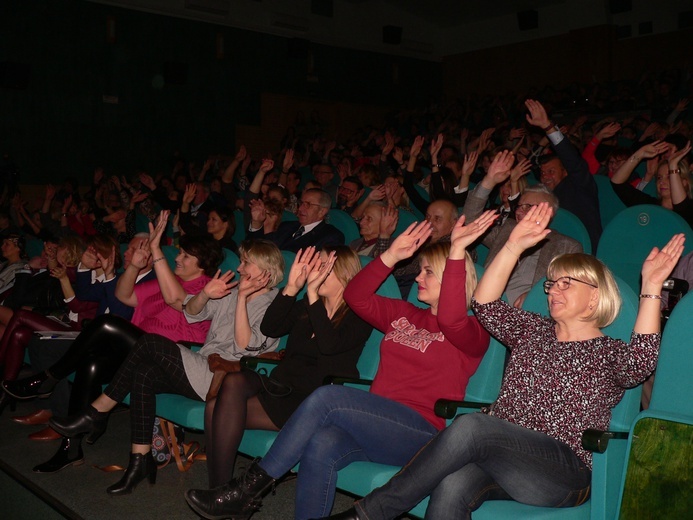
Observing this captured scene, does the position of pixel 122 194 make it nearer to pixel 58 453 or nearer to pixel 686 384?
pixel 58 453

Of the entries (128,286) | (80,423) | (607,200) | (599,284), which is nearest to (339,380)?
(599,284)

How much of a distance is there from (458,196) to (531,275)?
154 centimetres

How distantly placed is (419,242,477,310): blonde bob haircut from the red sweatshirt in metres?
0.11

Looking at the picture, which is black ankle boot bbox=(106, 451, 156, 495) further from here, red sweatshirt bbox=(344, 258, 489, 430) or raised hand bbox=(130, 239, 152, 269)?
red sweatshirt bbox=(344, 258, 489, 430)

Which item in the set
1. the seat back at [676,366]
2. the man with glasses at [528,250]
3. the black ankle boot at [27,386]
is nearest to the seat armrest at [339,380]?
the man with glasses at [528,250]

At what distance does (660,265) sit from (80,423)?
2.27m

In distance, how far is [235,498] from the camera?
7.07 feet

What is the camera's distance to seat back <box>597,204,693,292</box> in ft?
9.73

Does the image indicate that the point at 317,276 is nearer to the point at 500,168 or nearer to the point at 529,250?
the point at 529,250

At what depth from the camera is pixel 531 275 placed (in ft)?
9.48

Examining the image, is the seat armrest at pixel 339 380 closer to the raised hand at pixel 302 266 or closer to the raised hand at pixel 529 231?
the raised hand at pixel 302 266

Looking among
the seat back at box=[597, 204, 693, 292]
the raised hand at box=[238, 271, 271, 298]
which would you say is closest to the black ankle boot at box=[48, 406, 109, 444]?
the raised hand at box=[238, 271, 271, 298]

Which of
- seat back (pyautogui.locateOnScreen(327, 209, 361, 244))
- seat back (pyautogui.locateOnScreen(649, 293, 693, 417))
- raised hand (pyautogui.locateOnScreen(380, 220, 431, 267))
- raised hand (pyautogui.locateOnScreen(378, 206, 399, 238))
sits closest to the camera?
seat back (pyautogui.locateOnScreen(649, 293, 693, 417))

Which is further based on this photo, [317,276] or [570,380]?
[317,276]
